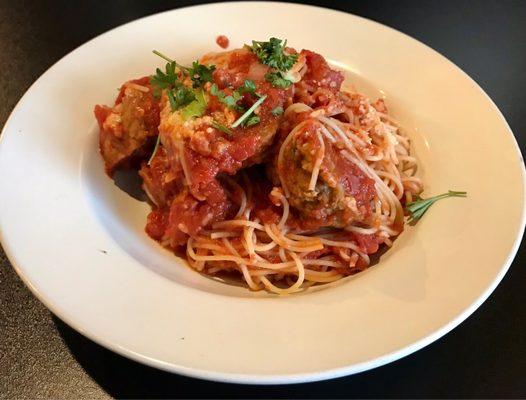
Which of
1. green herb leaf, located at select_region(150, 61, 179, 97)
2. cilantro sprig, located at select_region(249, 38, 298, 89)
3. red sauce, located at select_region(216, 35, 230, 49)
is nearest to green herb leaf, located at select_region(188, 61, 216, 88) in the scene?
green herb leaf, located at select_region(150, 61, 179, 97)

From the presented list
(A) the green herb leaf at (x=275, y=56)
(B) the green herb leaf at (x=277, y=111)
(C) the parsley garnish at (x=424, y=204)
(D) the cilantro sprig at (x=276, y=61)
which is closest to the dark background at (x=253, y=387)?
(C) the parsley garnish at (x=424, y=204)

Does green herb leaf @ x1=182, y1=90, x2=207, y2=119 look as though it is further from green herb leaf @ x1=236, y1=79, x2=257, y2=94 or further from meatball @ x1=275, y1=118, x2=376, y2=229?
meatball @ x1=275, y1=118, x2=376, y2=229

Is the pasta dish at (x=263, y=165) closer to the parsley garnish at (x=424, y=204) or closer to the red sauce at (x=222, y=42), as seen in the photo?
the parsley garnish at (x=424, y=204)

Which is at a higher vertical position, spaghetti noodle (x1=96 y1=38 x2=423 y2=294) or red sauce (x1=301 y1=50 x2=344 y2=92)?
red sauce (x1=301 y1=50 x2=344 y2=92)

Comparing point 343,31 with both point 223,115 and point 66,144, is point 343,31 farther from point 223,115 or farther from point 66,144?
point 66,144

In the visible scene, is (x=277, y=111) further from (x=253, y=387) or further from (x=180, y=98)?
(x=253, y=387)

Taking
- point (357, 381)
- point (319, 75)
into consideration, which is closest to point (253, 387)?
point (357, 381)

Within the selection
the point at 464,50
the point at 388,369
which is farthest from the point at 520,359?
the point at 464,50
